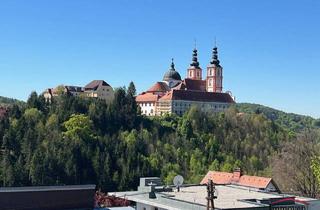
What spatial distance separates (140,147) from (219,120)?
862 inches

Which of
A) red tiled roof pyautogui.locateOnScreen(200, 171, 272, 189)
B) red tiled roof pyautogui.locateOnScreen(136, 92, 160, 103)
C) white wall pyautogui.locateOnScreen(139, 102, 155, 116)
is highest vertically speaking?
red tiled roof pyautogui.locateOnScreen(136, 92, 160, 103)

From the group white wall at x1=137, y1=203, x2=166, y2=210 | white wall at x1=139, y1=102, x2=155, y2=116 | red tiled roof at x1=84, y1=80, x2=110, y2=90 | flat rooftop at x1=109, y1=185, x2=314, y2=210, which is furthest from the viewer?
white wall at x1=139, y1=102, x2=155, y2=116

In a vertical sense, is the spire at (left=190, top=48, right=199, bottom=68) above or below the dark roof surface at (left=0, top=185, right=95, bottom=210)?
A: above

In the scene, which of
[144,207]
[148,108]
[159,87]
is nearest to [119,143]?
[148,108]

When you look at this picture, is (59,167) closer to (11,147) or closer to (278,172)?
(11,147)

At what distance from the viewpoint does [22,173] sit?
56.4 m

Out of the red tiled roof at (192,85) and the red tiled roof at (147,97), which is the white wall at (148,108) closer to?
the red tiled roof at (147,97)

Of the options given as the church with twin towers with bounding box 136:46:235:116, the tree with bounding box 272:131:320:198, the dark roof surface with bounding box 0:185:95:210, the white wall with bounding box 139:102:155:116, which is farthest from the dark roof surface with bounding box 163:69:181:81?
the dark roof surface with bounding box 0:185:95:210

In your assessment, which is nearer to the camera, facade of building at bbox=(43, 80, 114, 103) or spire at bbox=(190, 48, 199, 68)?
facade of building at bbox=(43, 80, 114, 103)

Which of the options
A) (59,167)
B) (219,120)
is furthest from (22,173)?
(219,120)

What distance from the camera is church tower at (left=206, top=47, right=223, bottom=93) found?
4267 inches

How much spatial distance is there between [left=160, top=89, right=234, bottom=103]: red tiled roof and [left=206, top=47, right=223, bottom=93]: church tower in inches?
209

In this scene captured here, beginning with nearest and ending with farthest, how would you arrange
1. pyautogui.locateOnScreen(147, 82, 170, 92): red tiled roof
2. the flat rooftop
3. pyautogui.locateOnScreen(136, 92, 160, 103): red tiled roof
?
the flat rooftop
pyautogui.locateOnScreen(136, 92, 160, 103): red tiled roof
pyautogui.locateOnScreen(147, 82, 170, 92): red tiled roof

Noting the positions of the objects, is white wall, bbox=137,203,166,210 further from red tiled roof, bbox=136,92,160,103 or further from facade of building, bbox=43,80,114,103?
red tiled roof, bbox=136,92,160,103
